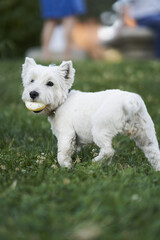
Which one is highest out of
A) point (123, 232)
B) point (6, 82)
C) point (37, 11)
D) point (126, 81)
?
point (37, 11)

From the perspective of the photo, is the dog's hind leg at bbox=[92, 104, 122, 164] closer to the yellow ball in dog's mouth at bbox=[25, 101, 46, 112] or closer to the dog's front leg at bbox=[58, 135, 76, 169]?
the dog's front leg at bbox=[58, 135, 76, 169]

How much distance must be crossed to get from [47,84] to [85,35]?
22.4 metres

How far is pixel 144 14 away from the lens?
16.3 m

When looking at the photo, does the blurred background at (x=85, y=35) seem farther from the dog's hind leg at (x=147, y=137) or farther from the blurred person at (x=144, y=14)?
the dog's hind leg at (x=147, y=137)

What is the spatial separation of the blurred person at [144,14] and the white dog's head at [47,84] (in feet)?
43.7

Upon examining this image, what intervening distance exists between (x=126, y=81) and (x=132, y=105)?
547 centimetres


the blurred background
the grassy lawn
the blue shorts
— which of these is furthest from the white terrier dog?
the blue shorts

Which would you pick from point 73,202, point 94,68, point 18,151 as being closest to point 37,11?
point 94,68

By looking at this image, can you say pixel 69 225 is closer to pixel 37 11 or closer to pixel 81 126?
pixel 81 126

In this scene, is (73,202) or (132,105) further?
(132,105)

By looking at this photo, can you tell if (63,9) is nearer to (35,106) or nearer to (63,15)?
(63,15)

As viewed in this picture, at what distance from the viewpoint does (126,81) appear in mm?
8359

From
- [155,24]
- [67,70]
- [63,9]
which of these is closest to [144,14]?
[155,24]

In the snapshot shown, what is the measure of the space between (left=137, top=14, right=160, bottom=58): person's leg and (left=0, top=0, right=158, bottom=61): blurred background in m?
0.22
